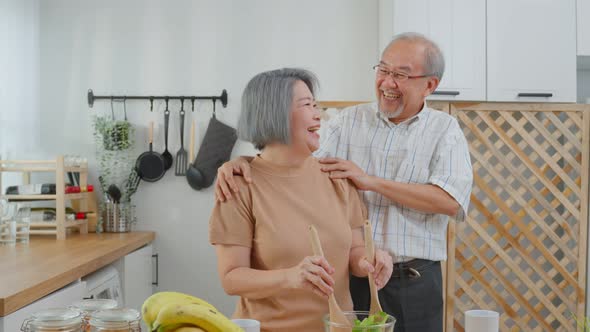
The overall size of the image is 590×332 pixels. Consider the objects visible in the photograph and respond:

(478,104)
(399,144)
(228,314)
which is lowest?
(228,314)

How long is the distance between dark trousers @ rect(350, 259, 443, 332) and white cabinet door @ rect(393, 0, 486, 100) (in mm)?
1504

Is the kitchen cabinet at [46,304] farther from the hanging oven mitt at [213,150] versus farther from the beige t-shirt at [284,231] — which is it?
the hanging oven mitt at [213,150]

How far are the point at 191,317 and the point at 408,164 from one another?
1.25 metres

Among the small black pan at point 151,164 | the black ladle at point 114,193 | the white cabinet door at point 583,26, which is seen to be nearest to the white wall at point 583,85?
the white cabinet door at point 583,26

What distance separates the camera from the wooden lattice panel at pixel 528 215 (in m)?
3.38

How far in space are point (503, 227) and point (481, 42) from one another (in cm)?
96

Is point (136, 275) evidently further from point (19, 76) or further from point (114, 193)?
point (19, 76)

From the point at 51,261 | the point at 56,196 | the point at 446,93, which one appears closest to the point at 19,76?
the point at 56,196

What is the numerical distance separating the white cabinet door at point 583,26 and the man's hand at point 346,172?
2061 millimetres

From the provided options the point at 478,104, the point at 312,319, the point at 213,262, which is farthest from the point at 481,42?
the point at 312,319

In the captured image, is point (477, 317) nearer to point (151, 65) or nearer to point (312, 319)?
point (312, 319)

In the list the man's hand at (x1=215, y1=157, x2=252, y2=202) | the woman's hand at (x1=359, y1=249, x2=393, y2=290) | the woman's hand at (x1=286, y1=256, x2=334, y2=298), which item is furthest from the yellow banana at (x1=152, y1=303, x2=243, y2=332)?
the man's hand at (x1=215, y1=157, x2=252, y2=202)

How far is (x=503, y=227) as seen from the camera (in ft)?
11.3

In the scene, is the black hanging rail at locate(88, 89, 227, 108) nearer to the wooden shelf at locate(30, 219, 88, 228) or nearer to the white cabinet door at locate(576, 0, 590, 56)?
the wooden shelf at locate(30, 219, 88, 228)
